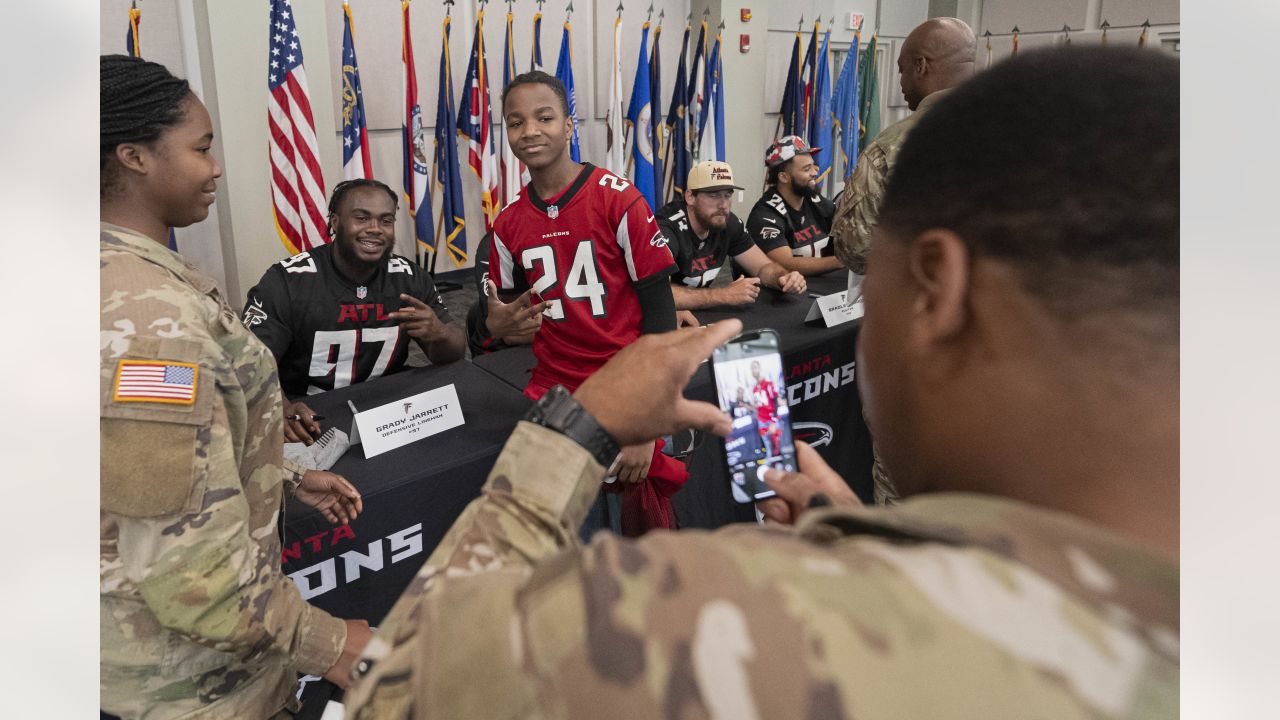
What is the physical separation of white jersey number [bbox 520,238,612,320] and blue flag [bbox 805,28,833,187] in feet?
14.4

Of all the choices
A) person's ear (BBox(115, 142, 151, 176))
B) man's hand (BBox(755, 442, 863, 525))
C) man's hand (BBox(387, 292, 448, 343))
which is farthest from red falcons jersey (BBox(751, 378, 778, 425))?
man's hand (BBox(387, 292, 448, 343))

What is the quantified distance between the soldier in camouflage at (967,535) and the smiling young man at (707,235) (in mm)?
2467

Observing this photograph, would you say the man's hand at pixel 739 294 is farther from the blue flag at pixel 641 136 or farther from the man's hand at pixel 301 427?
the blue flag at pixel 641 136

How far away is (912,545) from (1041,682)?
0.23 feet

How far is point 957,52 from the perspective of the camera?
1737 millimetres

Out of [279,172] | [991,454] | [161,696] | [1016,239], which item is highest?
[279,172]

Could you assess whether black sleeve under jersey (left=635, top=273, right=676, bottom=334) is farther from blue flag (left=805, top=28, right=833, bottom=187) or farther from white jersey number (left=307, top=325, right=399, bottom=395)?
blue flag (left=805, top=28, right=833, bottom=187)

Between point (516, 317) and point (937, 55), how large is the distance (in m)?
1.22

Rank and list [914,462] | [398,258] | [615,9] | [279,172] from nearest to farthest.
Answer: [914,462]
[398,258]
[279,172]
[615,9]

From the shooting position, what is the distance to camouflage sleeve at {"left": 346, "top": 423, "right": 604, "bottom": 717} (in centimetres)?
34

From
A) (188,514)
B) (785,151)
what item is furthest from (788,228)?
(188,514)

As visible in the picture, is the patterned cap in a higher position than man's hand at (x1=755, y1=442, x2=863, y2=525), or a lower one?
higher

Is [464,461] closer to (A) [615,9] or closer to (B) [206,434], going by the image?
(B) [206,434]

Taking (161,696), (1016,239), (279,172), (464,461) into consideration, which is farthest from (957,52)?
(279,172)
